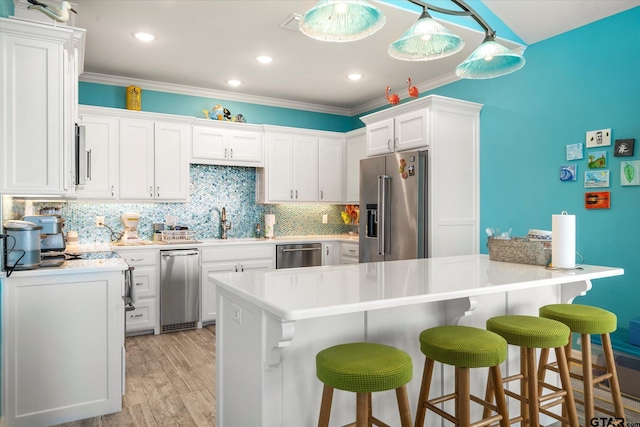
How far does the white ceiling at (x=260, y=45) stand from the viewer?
10.3 feet

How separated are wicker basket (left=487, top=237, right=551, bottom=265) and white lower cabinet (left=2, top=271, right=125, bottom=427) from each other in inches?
90.6

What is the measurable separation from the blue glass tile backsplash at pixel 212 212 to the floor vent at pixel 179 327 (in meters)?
1.01

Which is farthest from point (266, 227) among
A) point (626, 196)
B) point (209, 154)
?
point (626, 196)

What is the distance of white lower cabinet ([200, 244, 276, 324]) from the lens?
4.57 metres

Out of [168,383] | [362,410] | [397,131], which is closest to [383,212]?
[397,131]

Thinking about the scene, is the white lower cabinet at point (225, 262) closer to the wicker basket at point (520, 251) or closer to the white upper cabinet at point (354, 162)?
the white upper cabinet at point (354, 162)

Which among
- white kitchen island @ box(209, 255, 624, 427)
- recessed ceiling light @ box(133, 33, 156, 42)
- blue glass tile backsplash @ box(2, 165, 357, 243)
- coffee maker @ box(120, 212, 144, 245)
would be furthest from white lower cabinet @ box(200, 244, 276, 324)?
white kitchen island @ box(209, 255, 624, 427)

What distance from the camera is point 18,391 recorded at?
232cm

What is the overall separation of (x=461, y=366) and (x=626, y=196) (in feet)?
7.56

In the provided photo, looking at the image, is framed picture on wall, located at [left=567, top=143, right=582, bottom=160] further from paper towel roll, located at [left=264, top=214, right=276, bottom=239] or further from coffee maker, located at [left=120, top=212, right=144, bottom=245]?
coffee maker, located at [left=120, top=212, right=144, bottom=245]

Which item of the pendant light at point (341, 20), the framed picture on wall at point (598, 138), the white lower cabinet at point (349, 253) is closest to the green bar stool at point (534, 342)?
the pendant light at point (341, 20)

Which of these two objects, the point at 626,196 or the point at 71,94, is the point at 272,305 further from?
the point at 626,196

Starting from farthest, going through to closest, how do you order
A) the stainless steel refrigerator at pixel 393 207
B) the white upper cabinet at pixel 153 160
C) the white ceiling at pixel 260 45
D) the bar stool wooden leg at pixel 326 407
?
the white upper cabinet at pixel 153 160 → the stainless steel refrigerator at pixel 393 207 → the white ceiling at pixel 260 45 → the bar stool wooden leg at pixel 326 407

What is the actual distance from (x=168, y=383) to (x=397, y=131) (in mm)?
3026
